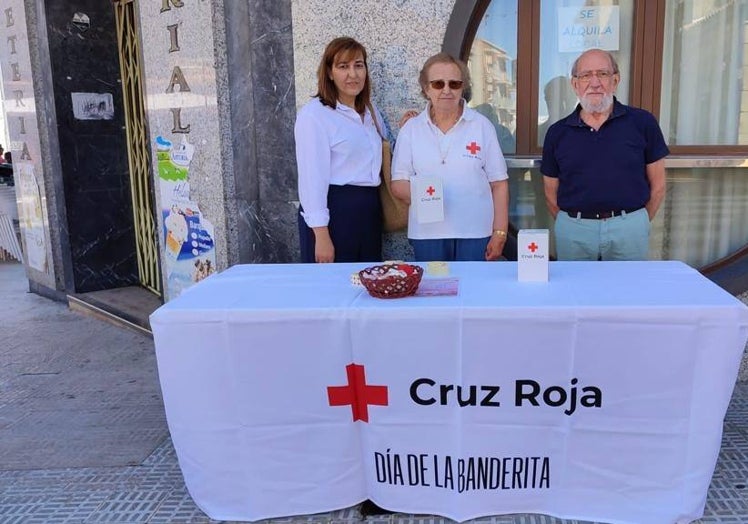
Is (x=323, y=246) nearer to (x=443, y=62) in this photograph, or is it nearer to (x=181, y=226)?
(x=443, y=62)

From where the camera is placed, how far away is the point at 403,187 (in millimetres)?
2979

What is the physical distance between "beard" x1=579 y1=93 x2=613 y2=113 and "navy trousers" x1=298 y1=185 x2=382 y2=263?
1.05 meters

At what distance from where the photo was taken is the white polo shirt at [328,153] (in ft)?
9.62

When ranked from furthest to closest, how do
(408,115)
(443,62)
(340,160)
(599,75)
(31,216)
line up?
(31,216), (408,115), (340,160), (443,62), (599,75)

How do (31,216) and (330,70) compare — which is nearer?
(330,70)

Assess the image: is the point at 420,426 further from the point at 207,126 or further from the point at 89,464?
the point at 207,126

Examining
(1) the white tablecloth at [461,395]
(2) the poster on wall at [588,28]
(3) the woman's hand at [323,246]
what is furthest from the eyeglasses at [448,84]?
(2) the poster on wall at [588,28]

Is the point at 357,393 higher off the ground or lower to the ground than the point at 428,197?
lower

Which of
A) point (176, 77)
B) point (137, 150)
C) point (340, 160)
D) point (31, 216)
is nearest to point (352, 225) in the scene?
point (340, 160)

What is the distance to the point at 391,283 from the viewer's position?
7.16 feet

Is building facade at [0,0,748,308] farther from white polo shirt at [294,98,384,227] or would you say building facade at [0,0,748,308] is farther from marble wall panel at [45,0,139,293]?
marble wall panel at [45,0,139,293]

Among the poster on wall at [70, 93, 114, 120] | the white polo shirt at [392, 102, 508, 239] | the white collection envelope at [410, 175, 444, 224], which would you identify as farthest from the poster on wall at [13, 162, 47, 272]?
the white collection envelope at [410, 175, 444, 224]

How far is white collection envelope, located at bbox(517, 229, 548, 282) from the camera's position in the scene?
90.7 inches

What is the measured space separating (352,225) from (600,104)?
1247 millimetres
